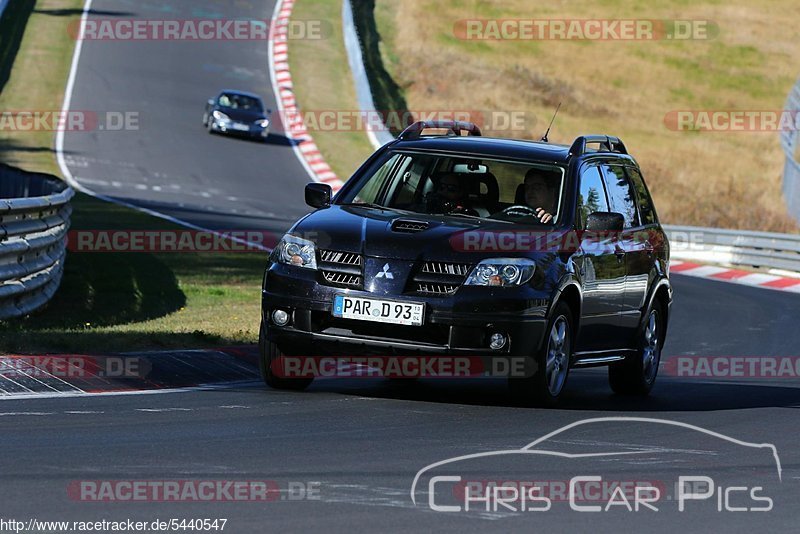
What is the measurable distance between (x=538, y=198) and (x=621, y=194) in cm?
126

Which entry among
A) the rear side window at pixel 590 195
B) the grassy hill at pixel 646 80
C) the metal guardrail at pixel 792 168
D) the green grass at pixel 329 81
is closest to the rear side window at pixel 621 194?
the rear side window at pixel 590 195

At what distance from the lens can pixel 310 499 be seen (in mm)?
6426

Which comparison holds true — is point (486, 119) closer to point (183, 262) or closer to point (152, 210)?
point (152, 210)

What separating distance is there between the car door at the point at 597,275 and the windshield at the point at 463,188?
11.1 inches

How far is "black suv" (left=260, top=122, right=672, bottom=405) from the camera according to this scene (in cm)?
939

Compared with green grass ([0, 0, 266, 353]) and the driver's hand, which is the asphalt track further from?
green grass ([0, 0, 266, 353])

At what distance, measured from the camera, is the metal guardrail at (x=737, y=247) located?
28891mm

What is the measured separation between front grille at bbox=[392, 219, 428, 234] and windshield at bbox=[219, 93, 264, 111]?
104 ft

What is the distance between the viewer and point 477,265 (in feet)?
31.0

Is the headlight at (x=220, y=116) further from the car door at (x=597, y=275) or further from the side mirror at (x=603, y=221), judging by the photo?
the side mirror at (x=603, y=221)

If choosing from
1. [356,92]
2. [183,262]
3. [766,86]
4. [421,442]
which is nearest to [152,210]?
[183,262]

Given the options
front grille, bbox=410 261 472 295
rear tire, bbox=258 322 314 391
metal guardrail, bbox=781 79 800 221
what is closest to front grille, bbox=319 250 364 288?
front grille, bbox=410 261 472 295

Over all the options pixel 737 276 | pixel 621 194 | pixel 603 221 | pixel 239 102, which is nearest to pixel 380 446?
pixel 603 221

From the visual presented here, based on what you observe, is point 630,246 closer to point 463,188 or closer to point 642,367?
point 642,367
